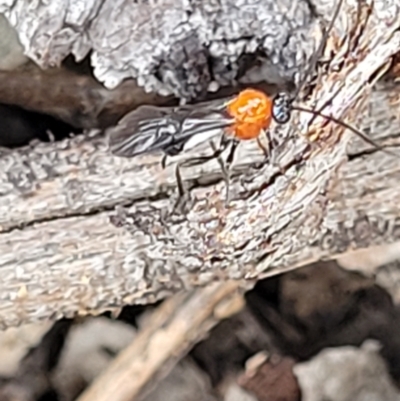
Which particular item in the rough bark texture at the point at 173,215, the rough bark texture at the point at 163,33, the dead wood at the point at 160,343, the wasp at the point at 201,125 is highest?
the rough bark texture at the point at 163,33

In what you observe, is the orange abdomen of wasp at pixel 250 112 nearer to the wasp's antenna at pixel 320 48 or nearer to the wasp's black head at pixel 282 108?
the wasp's black head at pixel 282 108

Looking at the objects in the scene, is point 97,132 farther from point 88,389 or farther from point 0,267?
point 88,389

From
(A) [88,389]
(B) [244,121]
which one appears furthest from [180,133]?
(A) [88,389]

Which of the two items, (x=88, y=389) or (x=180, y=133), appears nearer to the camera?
(x=180, y=133)

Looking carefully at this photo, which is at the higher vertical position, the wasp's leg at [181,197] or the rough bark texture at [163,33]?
the rough bark texture at [163,33]

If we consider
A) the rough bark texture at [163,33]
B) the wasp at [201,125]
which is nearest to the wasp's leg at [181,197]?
the wasp at [201,125]

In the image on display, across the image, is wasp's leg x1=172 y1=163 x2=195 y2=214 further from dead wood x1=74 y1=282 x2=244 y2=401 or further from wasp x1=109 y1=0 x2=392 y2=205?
dead wood x1=74 y1=282 x2=244 y2=401
